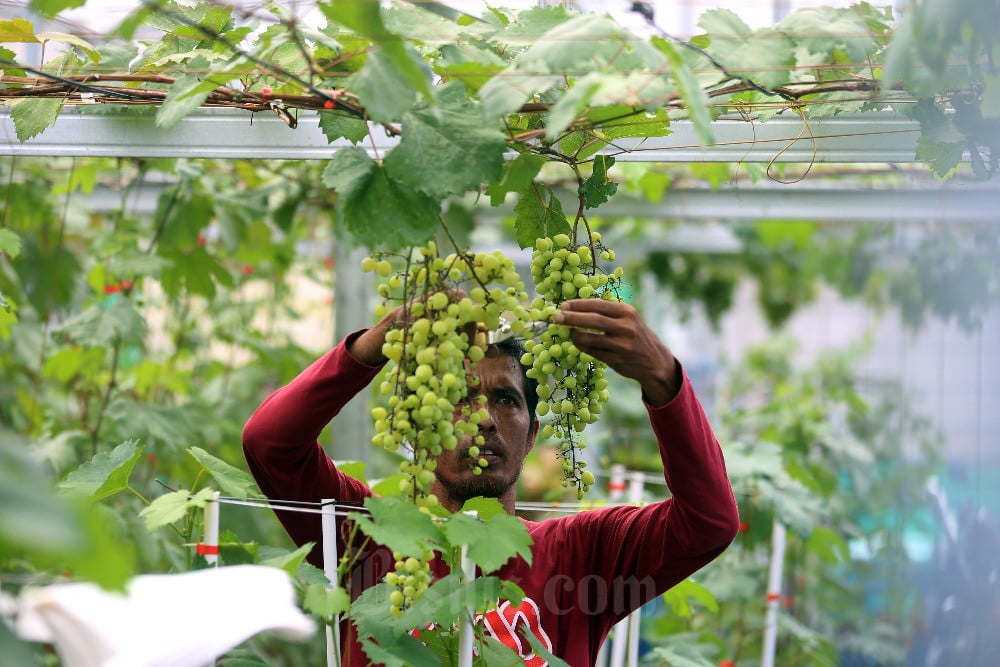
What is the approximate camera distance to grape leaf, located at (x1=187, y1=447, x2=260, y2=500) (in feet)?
5.75

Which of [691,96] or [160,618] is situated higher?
[691,96]

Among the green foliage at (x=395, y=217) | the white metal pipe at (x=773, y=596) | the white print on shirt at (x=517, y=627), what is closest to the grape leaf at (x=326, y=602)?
the green foliage at (x=395, y=217)

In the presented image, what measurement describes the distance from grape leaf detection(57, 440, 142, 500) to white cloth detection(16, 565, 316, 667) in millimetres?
531

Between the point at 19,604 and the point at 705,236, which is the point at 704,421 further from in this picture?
the point at 705,236

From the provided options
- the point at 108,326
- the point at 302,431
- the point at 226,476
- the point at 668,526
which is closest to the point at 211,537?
the point at 226,476

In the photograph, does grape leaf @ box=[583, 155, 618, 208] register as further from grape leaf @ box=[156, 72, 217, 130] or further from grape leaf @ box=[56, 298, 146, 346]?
grape leaf @ box=[56, 298, 146, 346]

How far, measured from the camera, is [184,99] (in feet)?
4.79

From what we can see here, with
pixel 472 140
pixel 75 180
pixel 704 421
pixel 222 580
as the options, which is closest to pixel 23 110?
pixel 472 140

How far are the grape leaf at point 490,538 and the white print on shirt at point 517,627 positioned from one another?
0.38 meters

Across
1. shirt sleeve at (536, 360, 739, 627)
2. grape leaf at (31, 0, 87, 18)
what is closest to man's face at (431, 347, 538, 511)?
shirt sleeve at (536, 360, 739, 627)

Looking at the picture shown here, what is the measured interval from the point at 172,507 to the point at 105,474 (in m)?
0.19

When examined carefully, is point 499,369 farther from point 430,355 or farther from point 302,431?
point 430,355

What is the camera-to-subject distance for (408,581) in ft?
4.66

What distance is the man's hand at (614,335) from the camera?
A: 1373 mm
